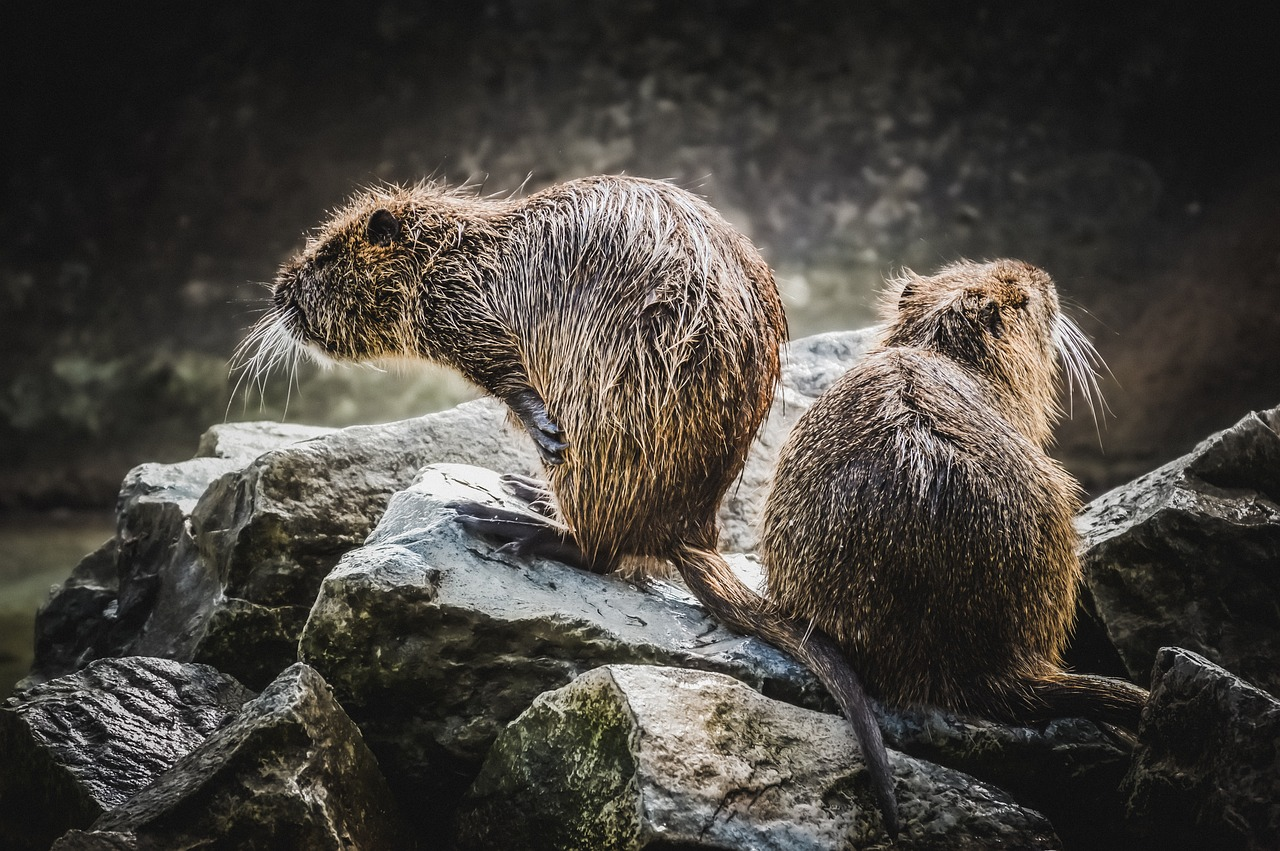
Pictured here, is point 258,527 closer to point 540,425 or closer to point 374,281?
point 374,281

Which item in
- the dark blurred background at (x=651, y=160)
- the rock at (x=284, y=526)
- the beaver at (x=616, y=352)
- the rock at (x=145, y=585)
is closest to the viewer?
the beaver at (x=616, y=352)

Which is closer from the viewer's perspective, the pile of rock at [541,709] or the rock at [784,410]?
the pile of rock at [541,709]

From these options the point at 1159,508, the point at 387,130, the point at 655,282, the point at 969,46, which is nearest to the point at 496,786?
the point at 655,282

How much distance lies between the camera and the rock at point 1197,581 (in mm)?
3373

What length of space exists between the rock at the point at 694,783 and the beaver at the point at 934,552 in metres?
0.29

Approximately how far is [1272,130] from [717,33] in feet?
11.7

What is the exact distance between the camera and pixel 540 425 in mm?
3342

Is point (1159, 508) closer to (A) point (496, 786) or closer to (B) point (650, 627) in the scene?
(B) point (650, 627)

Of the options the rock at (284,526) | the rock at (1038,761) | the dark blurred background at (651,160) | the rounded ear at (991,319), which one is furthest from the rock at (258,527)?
the dark blurred background at (651,160)

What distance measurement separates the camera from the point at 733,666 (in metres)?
3.05

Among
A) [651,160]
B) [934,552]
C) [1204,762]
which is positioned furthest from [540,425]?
[651,160]

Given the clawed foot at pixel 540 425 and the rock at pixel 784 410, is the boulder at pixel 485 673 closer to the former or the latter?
the clawed foot at pixel 540 425

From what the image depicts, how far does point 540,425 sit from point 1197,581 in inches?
80.8

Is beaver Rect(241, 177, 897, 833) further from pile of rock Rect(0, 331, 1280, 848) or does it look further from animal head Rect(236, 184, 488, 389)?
pile of rock Rect(0, 331, 1280, 848)
